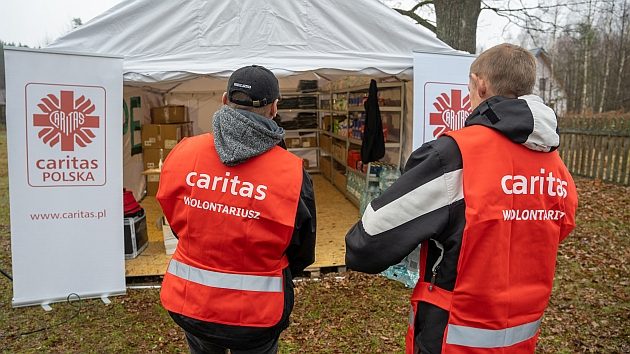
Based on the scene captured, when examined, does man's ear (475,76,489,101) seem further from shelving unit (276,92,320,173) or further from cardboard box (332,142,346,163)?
shelving unit (276,92,320,173)

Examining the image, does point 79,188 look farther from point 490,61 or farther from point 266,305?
point 490,61

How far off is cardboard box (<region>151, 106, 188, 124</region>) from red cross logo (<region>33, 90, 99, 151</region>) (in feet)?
15.2

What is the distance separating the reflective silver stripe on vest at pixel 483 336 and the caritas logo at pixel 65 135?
361 centimetres

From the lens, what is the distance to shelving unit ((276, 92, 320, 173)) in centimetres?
1035

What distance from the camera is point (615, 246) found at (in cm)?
611

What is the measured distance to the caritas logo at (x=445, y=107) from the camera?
470 cm

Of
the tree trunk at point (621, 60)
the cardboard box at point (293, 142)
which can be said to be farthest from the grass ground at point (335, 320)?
the tree trunk at point (621, 60)

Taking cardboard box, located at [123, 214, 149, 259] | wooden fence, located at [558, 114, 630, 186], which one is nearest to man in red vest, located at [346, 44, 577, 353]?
cardboard box, located at [123, 214, 149, 259]

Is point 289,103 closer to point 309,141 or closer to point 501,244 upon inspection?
point 309,141

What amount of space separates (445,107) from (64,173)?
3.58 meters

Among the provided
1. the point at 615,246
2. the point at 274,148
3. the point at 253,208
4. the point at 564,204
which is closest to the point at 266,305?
the point at 253,208

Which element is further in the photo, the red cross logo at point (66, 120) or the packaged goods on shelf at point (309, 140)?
the packaged goods on shelf at point (309, 140)

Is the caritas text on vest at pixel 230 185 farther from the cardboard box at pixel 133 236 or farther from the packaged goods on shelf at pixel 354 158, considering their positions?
the packaged goods on shelf at pixel 354 158

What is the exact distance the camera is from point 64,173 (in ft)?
13.4
